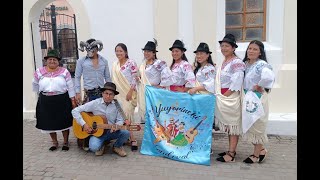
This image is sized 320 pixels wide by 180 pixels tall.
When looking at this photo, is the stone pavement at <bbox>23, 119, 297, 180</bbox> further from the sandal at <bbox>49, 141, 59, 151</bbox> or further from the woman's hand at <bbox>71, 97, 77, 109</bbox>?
the woman's hand at <bbox>71, 97, 77, 109</bbox>

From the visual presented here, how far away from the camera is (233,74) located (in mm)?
4199

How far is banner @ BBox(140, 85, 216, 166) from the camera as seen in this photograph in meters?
4.38

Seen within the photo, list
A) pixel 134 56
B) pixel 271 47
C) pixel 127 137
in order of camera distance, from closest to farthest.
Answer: pixel 127 137, pixel 271 47, pixel 134 56

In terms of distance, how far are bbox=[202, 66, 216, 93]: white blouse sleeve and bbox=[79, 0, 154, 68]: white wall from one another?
7.23 ft

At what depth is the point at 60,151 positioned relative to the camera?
16.6ft

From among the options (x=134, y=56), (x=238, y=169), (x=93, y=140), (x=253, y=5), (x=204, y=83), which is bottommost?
(x=238, y=169)

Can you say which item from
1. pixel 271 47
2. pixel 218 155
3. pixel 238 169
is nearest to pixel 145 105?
pixel 218 155

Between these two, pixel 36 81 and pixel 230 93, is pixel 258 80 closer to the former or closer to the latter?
pixel 230 93

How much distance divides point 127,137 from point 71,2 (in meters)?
3.49

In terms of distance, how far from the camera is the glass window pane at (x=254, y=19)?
6.20 meters

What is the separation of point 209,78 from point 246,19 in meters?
2.42

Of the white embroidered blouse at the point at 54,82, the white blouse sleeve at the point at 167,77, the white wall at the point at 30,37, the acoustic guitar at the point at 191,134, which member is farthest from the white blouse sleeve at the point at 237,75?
the white wall at the point at 30,37

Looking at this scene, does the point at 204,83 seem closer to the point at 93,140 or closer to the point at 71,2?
the point at 93,140

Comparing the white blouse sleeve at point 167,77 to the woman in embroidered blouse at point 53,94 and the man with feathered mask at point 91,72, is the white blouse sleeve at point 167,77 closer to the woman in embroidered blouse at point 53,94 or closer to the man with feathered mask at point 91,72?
the man with feathered mask at point 91,72
